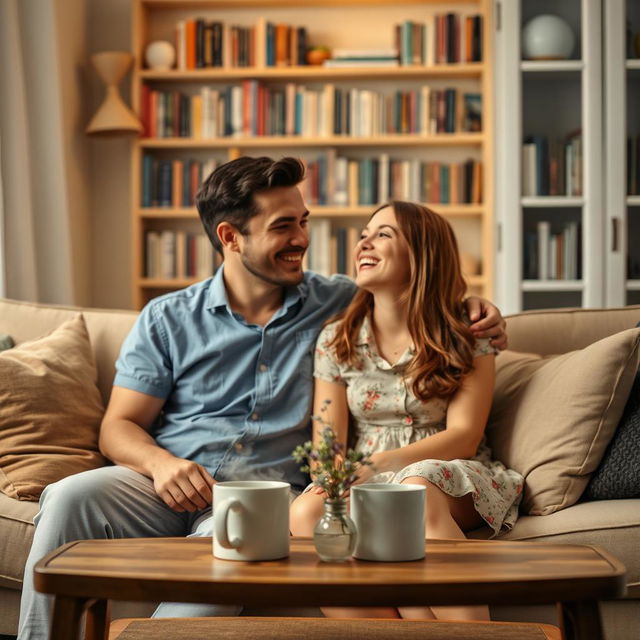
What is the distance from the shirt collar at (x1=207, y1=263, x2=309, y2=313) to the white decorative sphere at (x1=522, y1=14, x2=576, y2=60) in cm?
205

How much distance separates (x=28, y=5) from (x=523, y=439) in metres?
2.81

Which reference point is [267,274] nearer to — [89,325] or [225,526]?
[89,325]

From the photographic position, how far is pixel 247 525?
1.20m

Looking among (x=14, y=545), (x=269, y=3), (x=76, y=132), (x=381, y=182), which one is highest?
(x=269, y=3)

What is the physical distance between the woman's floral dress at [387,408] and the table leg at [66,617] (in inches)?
31.0

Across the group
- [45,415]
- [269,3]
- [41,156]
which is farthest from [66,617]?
[269,3]

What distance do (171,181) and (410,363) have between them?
255cm

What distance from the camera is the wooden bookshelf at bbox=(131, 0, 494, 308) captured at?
13.5 ft

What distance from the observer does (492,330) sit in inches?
78.3

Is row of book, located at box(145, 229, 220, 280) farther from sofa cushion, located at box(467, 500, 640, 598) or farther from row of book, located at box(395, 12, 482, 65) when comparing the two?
sofa cushion, located at box(467, 500, 640, 598)

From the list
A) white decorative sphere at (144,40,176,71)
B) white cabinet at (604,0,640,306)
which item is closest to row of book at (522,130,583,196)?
white cabinet at (604,0,640,306)

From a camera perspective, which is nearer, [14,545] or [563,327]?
[14,545]

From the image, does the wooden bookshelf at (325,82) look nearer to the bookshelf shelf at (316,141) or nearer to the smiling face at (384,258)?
the bookshelf shelf at (316,141)

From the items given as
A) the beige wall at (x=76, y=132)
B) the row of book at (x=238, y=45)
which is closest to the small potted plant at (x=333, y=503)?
the beige wall at (x=76, y=132)
